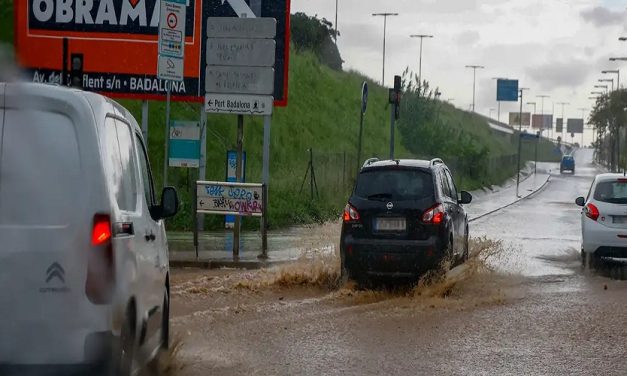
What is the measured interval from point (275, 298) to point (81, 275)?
8485 millimetres

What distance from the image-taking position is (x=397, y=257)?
14609 millimetres

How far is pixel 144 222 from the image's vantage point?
7.34 metres

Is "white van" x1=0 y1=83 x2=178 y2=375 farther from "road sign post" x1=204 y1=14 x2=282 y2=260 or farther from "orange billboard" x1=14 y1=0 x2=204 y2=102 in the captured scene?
"orange billboard" x1=14 y1=0 x2=204 y2=102

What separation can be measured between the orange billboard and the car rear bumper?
12.3 meters

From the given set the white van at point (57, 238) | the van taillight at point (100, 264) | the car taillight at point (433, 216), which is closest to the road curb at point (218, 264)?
the car taillight at point (433, 216)

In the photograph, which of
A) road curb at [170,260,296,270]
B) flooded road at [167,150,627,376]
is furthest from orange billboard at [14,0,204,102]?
flooded road at [167,150,627,376]

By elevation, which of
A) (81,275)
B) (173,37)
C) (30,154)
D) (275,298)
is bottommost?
(275,298)

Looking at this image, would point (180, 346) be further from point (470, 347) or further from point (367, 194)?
point (367, 194)

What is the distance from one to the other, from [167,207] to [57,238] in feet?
7.06

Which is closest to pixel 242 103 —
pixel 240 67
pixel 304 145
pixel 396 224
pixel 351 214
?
pixel 240 67

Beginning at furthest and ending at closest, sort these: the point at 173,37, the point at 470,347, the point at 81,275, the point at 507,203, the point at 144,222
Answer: the point at 507,203, the point at 173,37, the point at 470,347, the point at 144,222, the point at 81,275

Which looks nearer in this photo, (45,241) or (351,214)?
(45,241)

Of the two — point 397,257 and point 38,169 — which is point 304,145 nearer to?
point 397,257

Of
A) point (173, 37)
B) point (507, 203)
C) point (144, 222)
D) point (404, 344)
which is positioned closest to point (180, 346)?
point (404, 344)
